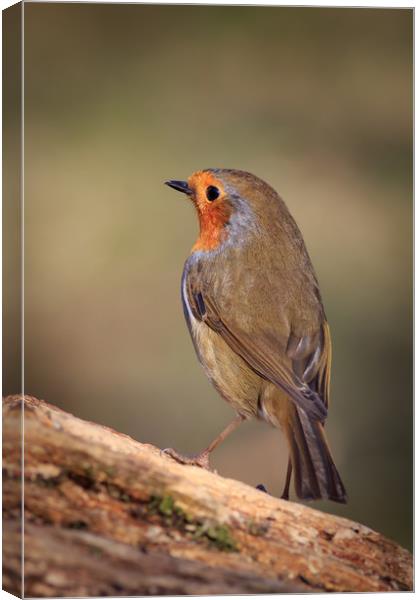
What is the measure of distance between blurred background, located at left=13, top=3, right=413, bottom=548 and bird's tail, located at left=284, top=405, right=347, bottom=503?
220 mm

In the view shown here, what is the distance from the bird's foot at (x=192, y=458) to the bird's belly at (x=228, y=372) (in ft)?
0.68

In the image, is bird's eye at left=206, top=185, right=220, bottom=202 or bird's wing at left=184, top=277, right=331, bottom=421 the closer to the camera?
bird's wing at left=184, top=277, right=331, bottom=421

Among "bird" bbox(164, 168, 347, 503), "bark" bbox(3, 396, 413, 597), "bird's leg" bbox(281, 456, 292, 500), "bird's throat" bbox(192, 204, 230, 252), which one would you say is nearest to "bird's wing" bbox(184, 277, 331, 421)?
"bird" bbox(164, 168, 347, 503)

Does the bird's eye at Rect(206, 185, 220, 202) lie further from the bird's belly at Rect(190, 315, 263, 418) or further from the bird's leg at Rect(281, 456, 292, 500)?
the bird's leg at Rect(281, 456, 292, 500)

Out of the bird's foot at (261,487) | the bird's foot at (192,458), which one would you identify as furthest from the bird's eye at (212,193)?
the bird's foot at (261,487)

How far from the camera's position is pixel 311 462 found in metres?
3.57

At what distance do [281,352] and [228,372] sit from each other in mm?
195

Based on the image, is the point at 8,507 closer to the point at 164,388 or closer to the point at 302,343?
the point at 164,388

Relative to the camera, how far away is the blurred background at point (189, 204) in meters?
3.57

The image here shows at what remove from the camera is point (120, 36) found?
11.9 feet

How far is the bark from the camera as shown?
10.9 ft

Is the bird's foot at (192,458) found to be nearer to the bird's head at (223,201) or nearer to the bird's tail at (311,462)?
the bird's tail at (311,462)

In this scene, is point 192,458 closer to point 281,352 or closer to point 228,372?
point 228,372

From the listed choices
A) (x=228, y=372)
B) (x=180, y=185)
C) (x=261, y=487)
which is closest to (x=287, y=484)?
(x=261, y=487)
